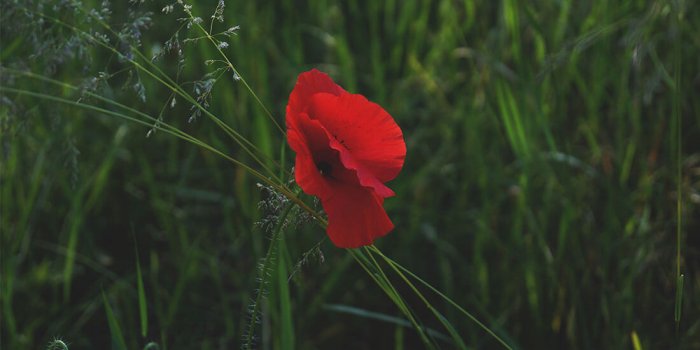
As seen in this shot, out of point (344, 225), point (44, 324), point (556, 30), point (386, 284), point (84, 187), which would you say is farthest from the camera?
point (556, 30)

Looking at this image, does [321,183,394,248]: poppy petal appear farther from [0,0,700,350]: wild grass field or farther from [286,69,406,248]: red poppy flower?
[0,0,700,350]: wild grass field

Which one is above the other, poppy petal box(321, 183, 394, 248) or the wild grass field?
poppy petal box(321, 183, 394, 248)

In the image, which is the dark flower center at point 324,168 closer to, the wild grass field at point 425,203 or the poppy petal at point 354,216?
the poppy petal at point 354,216

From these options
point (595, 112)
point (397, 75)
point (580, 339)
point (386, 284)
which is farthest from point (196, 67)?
point (386, 284)

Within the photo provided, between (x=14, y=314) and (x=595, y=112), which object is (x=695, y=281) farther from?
(x=14, y=314)

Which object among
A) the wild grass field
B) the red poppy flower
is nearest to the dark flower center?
the red poppy flower

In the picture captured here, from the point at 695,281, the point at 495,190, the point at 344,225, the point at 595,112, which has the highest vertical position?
the point at 344,225

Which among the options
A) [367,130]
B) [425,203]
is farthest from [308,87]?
[425,203]
